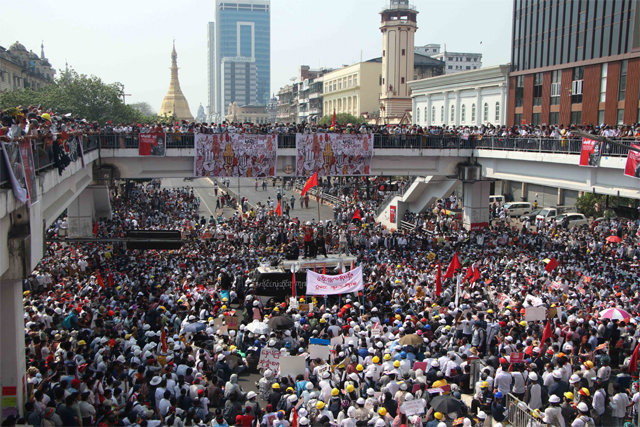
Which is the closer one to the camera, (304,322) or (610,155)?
(304,322)

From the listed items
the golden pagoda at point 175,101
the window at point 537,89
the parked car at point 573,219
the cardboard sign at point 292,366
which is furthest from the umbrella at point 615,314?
the golden pagoda at point 175,101

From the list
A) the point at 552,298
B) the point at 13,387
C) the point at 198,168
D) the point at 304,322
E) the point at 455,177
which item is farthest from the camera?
the point at 455,177

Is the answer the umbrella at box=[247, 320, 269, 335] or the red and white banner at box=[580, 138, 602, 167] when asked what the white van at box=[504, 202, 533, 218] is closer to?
the red and white banner at box=[580, 138, 602, 167]

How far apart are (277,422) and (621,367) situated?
8186 millimetres

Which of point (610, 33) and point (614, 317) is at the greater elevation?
point (610, 33)

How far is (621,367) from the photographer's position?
43.9 feet

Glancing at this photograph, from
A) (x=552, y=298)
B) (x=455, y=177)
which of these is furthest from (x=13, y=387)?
(x=455, y=177)

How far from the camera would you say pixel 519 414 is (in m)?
10.8

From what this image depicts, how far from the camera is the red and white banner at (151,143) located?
27625 mm

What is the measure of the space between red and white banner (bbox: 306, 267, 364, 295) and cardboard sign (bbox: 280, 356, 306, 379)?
158 inches

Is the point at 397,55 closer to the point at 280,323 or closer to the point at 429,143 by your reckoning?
the point at 429,143

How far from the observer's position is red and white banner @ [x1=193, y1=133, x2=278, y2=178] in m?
28.4

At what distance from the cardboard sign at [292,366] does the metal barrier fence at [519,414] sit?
402cm

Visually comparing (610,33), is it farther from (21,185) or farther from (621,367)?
(21,185)
